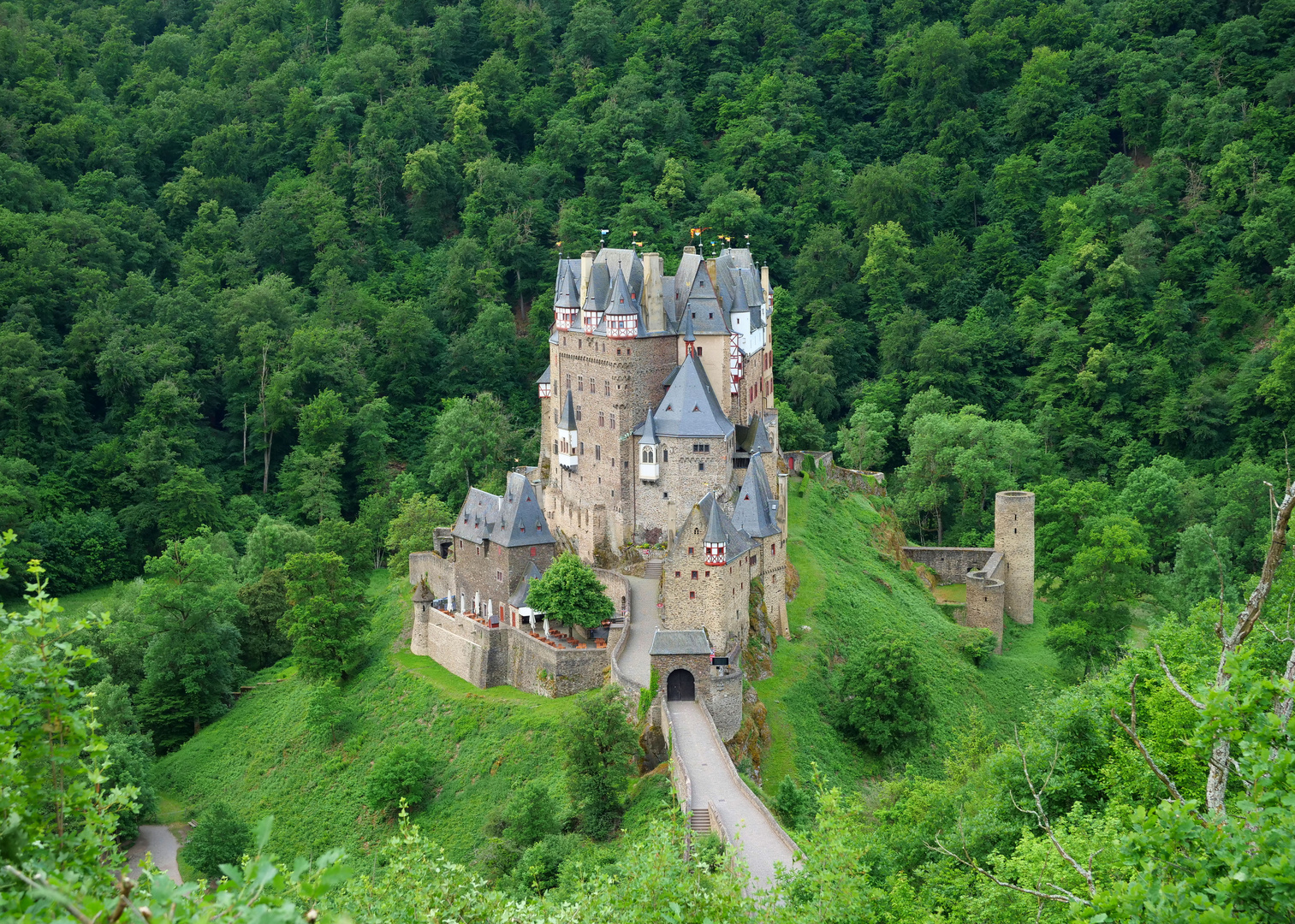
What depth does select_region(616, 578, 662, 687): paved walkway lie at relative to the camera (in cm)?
5081

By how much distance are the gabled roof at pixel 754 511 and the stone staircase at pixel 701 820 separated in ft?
46.8

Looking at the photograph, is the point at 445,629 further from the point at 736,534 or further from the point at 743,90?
the point at 743,90

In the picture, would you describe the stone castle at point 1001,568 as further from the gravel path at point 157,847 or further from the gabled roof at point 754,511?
the gravel path at point 157,847

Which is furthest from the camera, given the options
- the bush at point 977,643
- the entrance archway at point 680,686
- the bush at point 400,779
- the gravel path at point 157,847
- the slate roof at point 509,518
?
the bush at point 977,643

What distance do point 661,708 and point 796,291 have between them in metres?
51.0

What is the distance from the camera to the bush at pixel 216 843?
52.7 m

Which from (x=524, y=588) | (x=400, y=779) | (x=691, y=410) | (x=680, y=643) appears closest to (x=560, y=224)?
(x=691, y=410)

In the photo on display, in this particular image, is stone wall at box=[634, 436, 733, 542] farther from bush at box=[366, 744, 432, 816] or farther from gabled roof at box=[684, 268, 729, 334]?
bush at box=[366, 744, 432, 816]

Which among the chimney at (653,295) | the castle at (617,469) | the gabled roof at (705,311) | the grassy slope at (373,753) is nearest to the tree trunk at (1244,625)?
the grassy slope at (373,753)

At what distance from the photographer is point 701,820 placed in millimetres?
40938

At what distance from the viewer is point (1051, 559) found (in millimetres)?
68500

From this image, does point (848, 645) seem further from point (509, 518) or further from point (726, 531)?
point (509, 518)

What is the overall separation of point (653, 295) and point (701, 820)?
24596 mm

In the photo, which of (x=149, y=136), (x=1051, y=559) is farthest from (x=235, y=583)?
(x=149, y=136)
